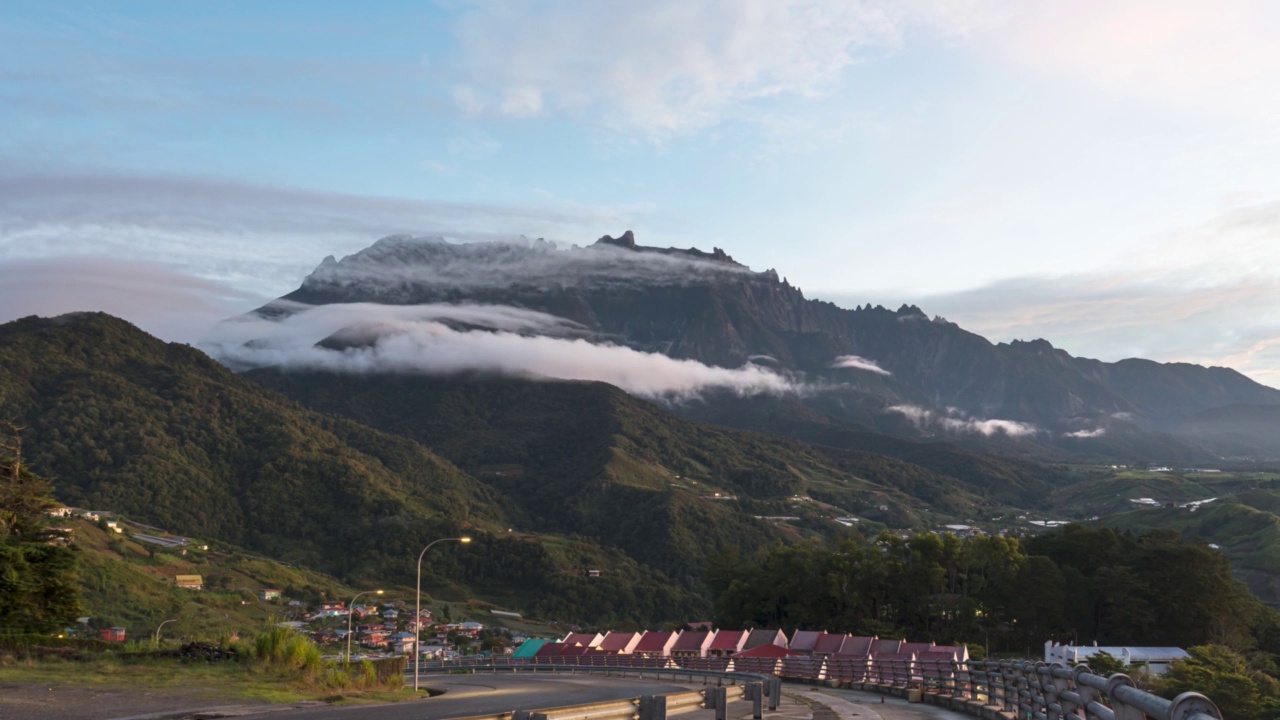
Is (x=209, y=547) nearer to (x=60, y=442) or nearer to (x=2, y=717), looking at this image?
(x=60, y=442)

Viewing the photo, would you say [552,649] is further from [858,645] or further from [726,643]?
[858,645]

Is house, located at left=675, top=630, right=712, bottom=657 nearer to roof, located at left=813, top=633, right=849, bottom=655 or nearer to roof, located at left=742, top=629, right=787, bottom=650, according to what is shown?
roof, located at left=742, top=629, right=787, bottom=650

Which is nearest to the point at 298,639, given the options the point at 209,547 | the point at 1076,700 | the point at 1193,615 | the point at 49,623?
the point at 49,623

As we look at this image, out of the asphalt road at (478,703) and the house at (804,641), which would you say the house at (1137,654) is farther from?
the asphalt road at (478,703)

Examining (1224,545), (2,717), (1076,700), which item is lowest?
(1224,545)

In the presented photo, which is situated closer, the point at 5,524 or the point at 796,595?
the point at 5,524

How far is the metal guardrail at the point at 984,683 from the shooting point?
220 inches

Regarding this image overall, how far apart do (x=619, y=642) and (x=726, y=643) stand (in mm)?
10745

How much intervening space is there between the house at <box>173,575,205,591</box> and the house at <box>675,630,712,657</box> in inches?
2924

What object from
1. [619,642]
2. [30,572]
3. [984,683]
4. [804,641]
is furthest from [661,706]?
[619,642]

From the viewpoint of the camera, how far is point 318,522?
193 m

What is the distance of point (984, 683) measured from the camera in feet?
60.8

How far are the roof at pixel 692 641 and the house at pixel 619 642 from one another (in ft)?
10.8

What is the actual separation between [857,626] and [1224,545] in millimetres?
119836
